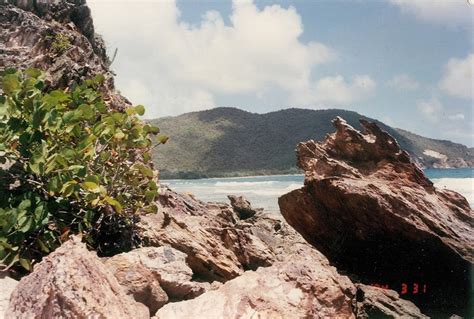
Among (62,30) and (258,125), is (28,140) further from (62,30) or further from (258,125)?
(258,125)

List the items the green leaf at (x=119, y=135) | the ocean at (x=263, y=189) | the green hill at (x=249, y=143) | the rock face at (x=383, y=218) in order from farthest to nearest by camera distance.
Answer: the green hill at (x=249, y=143)
the ocean at (x=263, y=189)
the rock face at (x=383, y=218)
the green leaf at (x=119, y=135)

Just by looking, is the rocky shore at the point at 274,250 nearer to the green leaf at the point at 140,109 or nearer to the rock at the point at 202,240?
the rock at the point at 202,240

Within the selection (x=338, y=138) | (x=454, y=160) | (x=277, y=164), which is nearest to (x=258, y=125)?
(x=277, y=164)

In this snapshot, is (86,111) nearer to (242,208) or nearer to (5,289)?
(5,289)

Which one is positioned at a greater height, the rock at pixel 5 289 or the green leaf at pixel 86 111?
the green leaf at pixel 86 111

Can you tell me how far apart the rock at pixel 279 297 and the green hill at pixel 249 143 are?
9838 cm

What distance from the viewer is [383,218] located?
9219 mm

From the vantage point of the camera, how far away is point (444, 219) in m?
9.12

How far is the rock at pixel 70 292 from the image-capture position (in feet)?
9.09

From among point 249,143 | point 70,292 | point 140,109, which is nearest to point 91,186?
point 70,292

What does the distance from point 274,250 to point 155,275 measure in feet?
19.0

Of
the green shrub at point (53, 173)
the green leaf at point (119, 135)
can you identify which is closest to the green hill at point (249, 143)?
the green shrub at point (53, 173)

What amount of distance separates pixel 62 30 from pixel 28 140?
198 inches

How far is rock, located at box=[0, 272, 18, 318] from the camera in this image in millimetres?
3143
